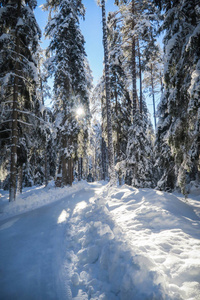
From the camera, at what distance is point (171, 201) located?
533 centimetres

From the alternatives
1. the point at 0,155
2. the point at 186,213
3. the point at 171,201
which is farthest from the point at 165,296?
the point at 0,155

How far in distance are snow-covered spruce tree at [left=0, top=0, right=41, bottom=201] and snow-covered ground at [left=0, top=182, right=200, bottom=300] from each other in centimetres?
513

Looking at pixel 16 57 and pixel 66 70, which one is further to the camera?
pixel 66 70

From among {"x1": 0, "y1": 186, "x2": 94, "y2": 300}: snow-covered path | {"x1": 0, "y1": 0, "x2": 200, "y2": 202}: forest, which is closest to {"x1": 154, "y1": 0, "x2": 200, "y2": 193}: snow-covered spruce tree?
{"x1": 0, "y1": 0, "x2": 200, "y2": 202}: forest

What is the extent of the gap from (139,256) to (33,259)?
2207 mm

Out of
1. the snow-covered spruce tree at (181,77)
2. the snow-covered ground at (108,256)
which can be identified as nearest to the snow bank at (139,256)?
the snow-covered ground at (108,256)

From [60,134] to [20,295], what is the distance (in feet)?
43.5

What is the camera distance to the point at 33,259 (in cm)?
321

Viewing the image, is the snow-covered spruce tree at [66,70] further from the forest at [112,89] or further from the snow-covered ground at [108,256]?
the snow-covered ground at [108,256]

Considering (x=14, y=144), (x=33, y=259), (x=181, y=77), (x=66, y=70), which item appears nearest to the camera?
(x=33, y=259)

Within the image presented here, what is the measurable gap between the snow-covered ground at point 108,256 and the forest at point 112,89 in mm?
2029

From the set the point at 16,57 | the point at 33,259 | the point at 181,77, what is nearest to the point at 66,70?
the point at 16,57

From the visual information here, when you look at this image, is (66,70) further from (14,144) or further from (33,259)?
(33,259)

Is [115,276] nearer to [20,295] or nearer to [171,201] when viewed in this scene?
[20,295]
